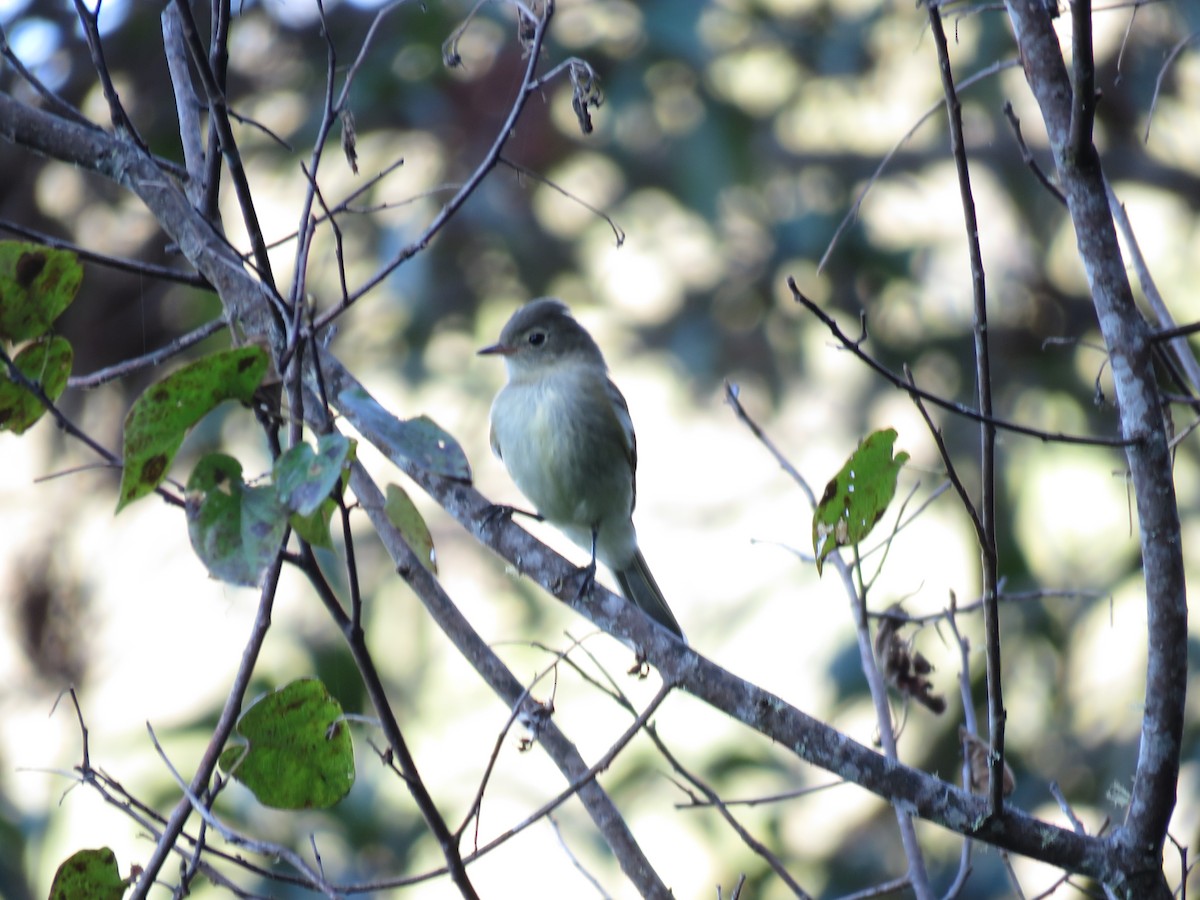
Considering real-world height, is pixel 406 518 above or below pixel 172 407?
above

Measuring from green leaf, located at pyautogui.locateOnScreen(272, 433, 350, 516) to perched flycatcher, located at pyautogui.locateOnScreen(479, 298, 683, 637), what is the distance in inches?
97.4

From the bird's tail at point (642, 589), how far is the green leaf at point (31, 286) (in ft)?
9.29

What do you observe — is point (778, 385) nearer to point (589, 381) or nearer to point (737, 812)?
point (737, 812)

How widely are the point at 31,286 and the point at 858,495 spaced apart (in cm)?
135

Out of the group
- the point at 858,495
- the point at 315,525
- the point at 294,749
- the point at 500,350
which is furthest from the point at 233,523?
the point at 500,350

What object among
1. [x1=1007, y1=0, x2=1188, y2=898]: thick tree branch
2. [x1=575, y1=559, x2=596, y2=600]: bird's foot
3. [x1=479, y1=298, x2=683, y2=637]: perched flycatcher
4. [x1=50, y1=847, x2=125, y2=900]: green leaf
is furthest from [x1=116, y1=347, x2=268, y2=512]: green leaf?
[x1=479, y1=298, x2=683, y2=637]: perched flycatcher

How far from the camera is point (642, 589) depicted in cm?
478

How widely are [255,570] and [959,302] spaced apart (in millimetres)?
6597

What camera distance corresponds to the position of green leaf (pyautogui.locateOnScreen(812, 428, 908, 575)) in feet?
7.44

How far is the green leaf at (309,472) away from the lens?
170 cm

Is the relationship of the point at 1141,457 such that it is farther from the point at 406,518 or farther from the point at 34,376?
the point at 34,376

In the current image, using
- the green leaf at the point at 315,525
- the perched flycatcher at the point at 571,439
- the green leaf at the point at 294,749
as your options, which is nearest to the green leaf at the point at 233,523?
the green leaf at the point at 315,525

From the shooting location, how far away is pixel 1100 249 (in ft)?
7.57

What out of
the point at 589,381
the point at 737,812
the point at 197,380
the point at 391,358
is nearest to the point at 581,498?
the point at 589,381
